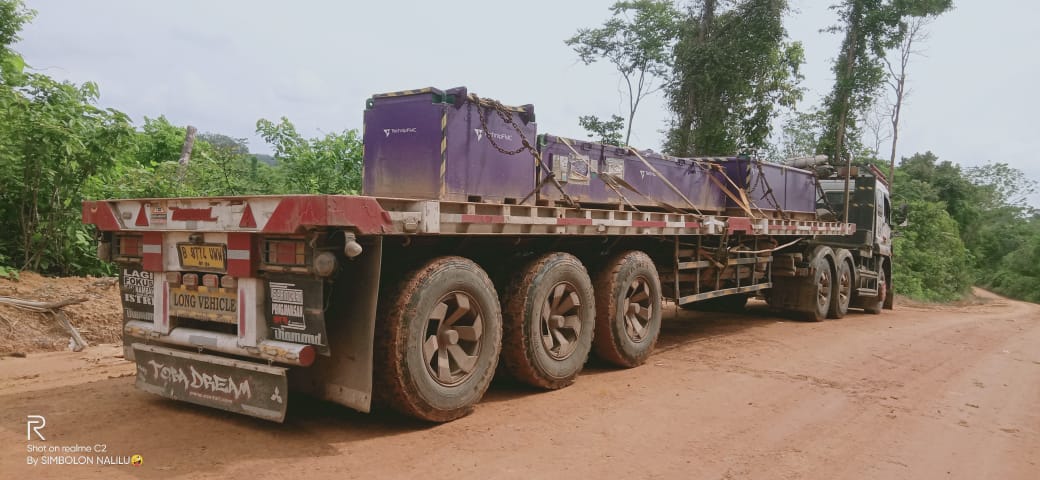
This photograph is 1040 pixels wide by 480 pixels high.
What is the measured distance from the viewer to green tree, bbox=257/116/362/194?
1047 cm

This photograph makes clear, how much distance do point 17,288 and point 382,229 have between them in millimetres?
5651

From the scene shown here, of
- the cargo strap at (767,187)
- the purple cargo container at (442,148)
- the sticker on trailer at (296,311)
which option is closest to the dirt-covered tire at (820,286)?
the cargo strap at (767,187)

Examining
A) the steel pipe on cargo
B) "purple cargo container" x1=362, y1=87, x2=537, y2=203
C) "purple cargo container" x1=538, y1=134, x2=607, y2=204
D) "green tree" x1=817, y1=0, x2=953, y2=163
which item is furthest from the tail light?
"green tree" x1=817, y1=0, x2=953, y2=163

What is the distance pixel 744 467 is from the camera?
12.8ft

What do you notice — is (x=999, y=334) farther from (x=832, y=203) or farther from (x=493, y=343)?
(x=493, y=343)

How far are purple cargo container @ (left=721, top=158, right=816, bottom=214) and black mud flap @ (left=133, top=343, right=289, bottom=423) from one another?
6.99 meters

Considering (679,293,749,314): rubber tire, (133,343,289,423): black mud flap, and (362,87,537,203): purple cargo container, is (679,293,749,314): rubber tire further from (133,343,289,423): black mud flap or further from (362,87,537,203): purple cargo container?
(133,343,289,423): black mud flap

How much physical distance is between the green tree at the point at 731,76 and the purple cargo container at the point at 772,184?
9.86 m

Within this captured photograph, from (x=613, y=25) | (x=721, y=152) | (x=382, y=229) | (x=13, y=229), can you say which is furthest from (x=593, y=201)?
(x=613, y=25)

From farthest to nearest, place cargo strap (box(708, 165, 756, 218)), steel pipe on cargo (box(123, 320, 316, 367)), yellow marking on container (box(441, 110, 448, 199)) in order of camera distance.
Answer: cargo strap (box(708, 165, 756, 218))
yellow marking on container (box(441, 110, 448, 199))
steel pipe on cargo (box(123, 320, 316, 367))

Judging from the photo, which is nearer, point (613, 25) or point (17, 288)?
point (17, 288)

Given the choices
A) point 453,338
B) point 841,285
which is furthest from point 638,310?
point 841,285

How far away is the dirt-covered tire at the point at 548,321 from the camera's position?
5.18 metres

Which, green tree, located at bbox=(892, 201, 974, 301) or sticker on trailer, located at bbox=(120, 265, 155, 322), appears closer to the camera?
sticker on trailer, located at bbox=(120, 265, 155, 322)
